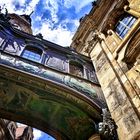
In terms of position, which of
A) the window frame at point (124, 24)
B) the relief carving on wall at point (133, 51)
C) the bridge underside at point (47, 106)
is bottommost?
the bridge underside at point (47, 106)

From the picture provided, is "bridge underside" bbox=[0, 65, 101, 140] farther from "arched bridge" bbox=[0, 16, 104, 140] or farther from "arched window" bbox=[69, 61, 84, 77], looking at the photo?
"arched window" bbox=[69, 61, 84, 77]

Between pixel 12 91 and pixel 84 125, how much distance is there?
7.50 feet

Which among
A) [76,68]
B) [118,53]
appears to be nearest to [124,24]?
[118,53]

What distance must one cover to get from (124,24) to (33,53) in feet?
A: 13.7

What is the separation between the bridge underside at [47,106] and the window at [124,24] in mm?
4092

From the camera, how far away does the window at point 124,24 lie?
9.08m

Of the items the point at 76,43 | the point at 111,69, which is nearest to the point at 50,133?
the point at 111,69

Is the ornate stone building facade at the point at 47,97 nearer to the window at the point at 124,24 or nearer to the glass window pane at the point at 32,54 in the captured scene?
the glass window pane at the point at 32,54

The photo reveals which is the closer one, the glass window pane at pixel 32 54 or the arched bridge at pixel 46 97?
the arched bridge at pixel 46 97

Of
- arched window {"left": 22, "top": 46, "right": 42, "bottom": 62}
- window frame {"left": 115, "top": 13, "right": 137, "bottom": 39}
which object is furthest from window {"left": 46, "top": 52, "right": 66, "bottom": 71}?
window frame {"left": 115, "top": 13, "right": 137, "bottom": 39}

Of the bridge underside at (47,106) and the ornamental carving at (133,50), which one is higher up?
the ornamental carving at (133,50)

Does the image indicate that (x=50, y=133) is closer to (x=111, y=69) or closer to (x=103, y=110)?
(x=103, y=110)

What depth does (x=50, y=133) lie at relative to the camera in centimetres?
673

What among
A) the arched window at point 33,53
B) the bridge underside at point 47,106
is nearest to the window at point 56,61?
the arched window at point 33,53
